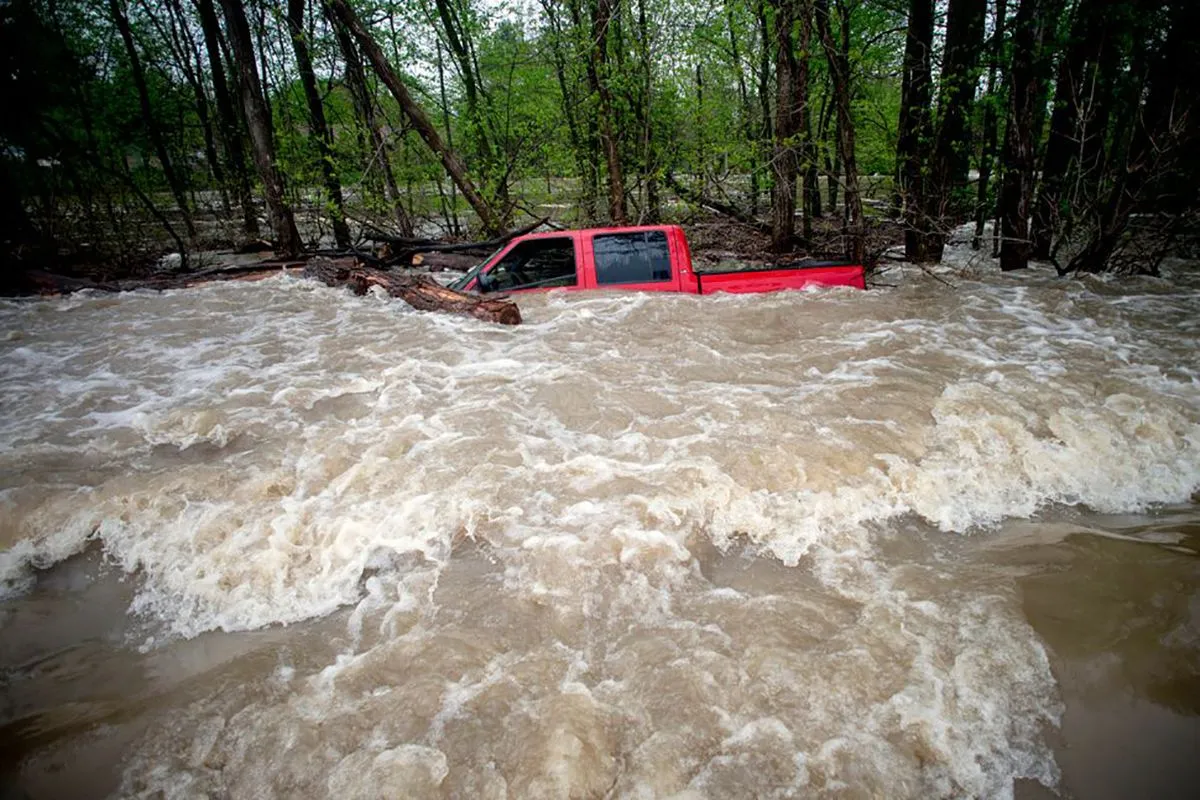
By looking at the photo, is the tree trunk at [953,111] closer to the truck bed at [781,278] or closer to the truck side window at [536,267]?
the truck bed at [781,278]

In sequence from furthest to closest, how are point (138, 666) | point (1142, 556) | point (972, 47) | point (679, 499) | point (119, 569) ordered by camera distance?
point (972, 47), point (679, 499), point (119, 569), point (1142, 556), point (138, 666)

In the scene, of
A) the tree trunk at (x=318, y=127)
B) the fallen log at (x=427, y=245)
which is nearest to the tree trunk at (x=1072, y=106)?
the fallen log at (x=427, y=245)

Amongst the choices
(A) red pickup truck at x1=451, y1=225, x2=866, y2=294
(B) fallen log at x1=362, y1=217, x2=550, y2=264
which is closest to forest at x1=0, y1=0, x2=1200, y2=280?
(B) fallen log at x1=362, y1=217, x2=550, y2=264

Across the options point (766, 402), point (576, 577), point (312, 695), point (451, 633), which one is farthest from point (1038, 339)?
point (312, 695)

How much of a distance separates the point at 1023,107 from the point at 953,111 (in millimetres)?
1042

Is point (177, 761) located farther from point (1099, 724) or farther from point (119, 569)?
point (1099, 724)

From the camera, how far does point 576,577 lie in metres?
3.08

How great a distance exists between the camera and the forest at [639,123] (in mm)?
9203

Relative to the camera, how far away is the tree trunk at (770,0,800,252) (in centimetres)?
943

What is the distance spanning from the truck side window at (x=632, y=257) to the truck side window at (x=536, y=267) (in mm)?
399

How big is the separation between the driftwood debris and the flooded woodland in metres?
0.06

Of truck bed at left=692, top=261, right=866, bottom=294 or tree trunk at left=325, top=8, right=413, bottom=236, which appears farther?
tree trunk at left=325, top=8, right=413, bottom=236

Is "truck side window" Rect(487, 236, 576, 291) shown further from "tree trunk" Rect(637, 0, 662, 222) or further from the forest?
"tree trunk" Rect(637, 0, 662, 222)

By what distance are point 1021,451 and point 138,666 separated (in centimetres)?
562
